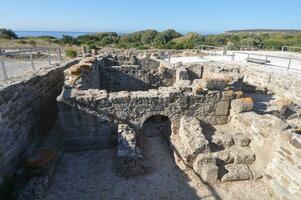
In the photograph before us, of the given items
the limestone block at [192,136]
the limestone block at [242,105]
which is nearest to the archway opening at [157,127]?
the limestone block at [192,136]

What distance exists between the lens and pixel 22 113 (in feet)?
19.3

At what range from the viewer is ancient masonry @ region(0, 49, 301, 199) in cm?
510

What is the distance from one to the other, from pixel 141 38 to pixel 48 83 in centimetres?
4004

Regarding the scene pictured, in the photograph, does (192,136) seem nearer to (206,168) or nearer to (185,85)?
(206,168)

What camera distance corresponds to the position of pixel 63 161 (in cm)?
609

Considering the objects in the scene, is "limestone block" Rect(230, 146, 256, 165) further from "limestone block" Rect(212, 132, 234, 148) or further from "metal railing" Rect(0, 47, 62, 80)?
"metal railing" Rect(0, 47, 62, 80)

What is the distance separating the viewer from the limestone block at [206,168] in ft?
17.5

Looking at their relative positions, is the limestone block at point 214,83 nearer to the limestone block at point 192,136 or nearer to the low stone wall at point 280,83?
the limestone block at point 192,136

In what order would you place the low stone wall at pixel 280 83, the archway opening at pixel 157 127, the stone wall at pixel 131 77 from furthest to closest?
1. the stone wall at pixel 131 77
2. the low stone wall at pixel 280 83
3. the archway opening at pixel 157 127

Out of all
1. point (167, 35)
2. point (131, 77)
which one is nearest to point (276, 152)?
point (131, 77)

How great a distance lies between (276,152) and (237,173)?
1097 millimetres

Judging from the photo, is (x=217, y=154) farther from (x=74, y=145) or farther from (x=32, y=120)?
(x=32, y=120)

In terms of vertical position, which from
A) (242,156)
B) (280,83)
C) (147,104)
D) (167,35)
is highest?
(167,35)

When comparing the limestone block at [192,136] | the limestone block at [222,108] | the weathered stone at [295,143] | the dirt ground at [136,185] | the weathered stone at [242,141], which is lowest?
the dirt ground at [136,185]
